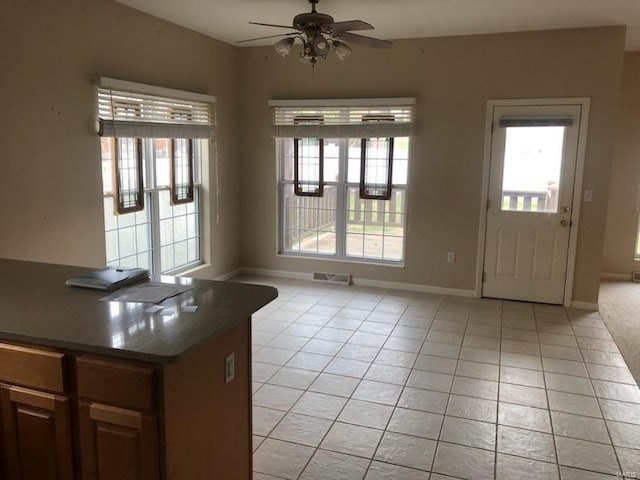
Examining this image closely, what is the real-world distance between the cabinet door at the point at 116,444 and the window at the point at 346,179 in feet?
14.3

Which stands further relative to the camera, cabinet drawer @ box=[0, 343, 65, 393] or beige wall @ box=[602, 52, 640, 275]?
beige wall @ box=[602, 52, 640, 275]

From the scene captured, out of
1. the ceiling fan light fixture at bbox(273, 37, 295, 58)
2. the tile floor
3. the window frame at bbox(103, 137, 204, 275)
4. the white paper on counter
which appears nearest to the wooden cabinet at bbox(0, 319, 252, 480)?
the white paper on counter

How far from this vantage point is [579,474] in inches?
102

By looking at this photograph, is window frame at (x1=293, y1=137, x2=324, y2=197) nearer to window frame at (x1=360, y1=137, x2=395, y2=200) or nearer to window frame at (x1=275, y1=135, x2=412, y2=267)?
window frame at (x1=275, y1=135, x2=412, y2=267)

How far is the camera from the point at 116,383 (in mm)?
1729

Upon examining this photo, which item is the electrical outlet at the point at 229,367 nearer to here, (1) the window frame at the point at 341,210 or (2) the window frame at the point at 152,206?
(2) the window frame at the point at 152,206

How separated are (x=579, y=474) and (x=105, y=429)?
2.19 metres

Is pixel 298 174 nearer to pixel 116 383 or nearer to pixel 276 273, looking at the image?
pixel 276 273

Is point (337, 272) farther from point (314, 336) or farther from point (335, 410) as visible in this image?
point (335, 410)

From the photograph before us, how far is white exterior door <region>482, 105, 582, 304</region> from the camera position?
5102 mm

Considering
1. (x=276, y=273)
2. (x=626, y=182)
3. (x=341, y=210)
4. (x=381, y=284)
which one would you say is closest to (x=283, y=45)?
(x=341, y=210)

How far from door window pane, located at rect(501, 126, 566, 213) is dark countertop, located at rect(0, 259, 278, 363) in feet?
12.3

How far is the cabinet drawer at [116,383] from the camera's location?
5.54ft

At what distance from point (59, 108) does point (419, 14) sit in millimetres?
2974
